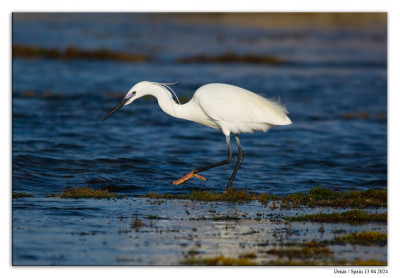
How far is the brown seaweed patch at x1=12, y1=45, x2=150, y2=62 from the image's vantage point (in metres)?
26.6

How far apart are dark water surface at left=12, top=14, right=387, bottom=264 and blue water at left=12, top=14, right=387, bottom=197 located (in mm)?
41

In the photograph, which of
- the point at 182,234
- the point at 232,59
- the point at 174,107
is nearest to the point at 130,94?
the point at 174,107

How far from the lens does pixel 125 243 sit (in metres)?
7.43

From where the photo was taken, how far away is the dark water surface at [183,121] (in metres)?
12.1

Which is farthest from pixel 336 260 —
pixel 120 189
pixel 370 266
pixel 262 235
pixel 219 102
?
pixel 120 189

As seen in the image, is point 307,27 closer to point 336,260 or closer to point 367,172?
point 367,172

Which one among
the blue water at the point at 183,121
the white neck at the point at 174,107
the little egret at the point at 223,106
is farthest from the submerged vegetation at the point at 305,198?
the white neck at the point at 174,107

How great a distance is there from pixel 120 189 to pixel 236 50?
782 inches

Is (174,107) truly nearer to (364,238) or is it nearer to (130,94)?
(130,94)

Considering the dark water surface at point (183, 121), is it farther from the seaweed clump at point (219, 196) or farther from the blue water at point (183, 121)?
the seaweed clump at point (219, 196)

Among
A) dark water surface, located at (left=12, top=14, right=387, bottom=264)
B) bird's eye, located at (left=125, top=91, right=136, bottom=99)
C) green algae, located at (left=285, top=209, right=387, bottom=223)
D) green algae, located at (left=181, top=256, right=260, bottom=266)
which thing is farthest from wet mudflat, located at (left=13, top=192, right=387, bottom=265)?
bird's eye, located at (left=125, top=91, right=136, bottom=99)

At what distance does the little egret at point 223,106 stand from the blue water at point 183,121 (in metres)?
1.40

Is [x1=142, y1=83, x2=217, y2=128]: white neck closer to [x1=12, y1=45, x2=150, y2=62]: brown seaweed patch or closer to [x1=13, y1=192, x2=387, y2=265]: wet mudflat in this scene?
[x1=13, y1=192, x2=387, y2=265]: wet mudflat

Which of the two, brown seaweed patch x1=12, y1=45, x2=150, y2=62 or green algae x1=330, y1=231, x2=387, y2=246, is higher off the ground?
brown seaweed patch x1=12, y1=45, x2=150, y2=62
